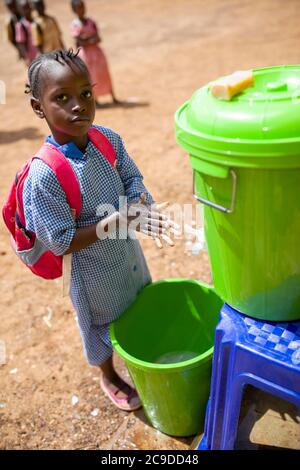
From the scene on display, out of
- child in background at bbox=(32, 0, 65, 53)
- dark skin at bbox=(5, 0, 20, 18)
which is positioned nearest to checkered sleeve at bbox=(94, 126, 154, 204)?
child in background at bbox=(32, 0, 65, 53)

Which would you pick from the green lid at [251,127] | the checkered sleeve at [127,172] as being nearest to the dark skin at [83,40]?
the checkered sleeve at [127,172]

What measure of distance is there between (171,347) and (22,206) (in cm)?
109

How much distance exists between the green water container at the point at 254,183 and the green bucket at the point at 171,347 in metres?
0.42

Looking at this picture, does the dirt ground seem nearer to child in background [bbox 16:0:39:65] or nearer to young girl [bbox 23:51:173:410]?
young girl [bbox 23:51:173:410]

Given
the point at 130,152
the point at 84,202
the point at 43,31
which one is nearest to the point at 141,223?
the point at 84,202

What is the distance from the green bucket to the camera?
5.35ft

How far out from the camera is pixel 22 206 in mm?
1578

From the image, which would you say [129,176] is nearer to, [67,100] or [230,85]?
[67,100]

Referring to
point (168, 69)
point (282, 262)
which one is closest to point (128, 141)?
point (168, 69)

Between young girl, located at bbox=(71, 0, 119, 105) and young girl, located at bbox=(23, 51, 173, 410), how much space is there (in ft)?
14.2

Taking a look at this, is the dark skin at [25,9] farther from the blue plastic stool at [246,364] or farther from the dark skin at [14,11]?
the blue plastic stool at [246,364]

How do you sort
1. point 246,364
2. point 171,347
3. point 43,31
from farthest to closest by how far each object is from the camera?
1. point 43,31
2. point 171,347
3. point 246,364

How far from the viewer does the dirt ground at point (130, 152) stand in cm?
203

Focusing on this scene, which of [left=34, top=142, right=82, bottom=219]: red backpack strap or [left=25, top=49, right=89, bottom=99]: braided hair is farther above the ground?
[left=25, top=49, right=89, bottom=99]: braided hair
